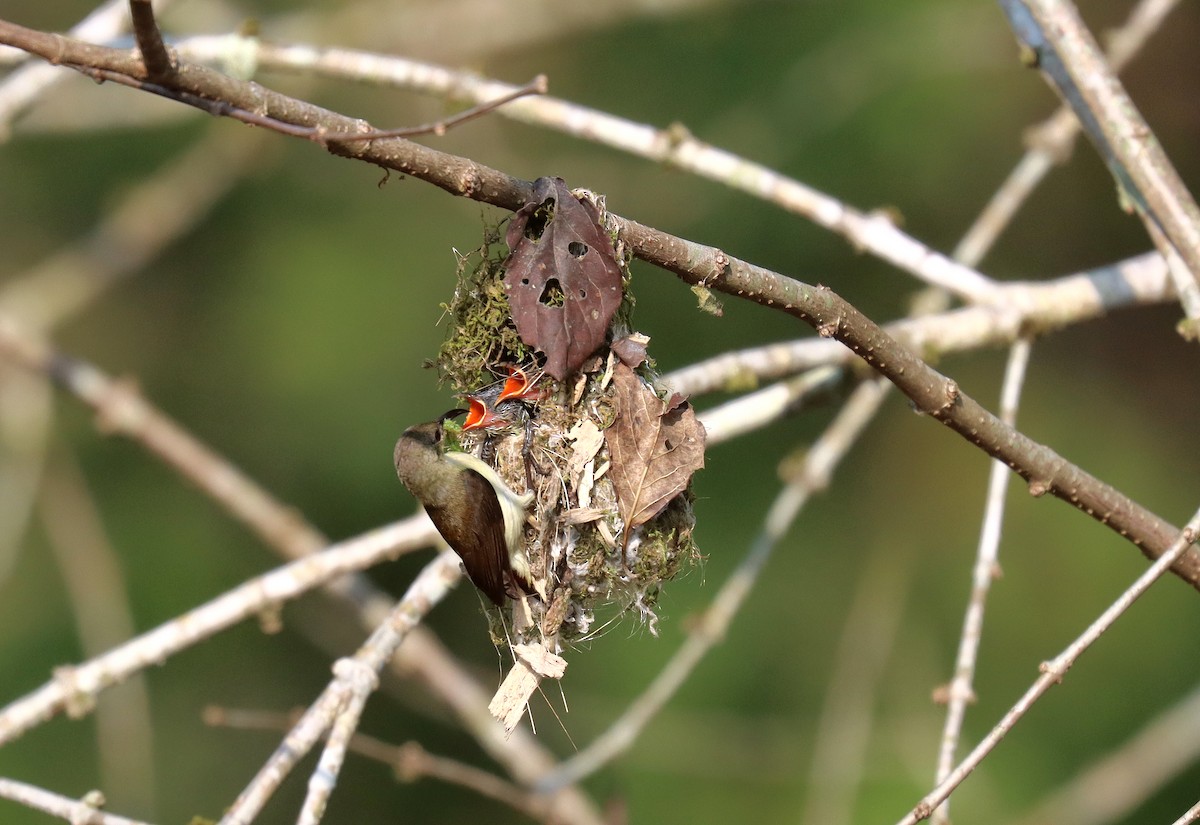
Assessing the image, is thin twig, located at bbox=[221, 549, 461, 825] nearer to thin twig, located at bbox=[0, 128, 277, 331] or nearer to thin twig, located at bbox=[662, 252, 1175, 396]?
thin twig, located at bbox=[662, 252, 1175, 396]

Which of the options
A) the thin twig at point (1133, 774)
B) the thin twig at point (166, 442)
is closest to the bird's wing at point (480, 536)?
the thin twig at point (166, 442)

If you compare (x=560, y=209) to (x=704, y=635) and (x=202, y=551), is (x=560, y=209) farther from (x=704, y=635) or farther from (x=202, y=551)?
(x=202, y=551)

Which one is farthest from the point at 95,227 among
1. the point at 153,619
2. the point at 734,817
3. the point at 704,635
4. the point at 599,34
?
the point at 704,635

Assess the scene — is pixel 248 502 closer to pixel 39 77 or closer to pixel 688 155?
pixel 39 77

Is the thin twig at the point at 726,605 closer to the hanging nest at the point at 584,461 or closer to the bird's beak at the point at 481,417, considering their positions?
the hanging nest at the point at 584,461

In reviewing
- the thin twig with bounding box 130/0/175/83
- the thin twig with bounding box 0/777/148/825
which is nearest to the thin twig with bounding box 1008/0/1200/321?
the thin twig with bounding box 130/0/175/83

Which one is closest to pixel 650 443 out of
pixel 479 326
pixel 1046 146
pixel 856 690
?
pixel 479 326
